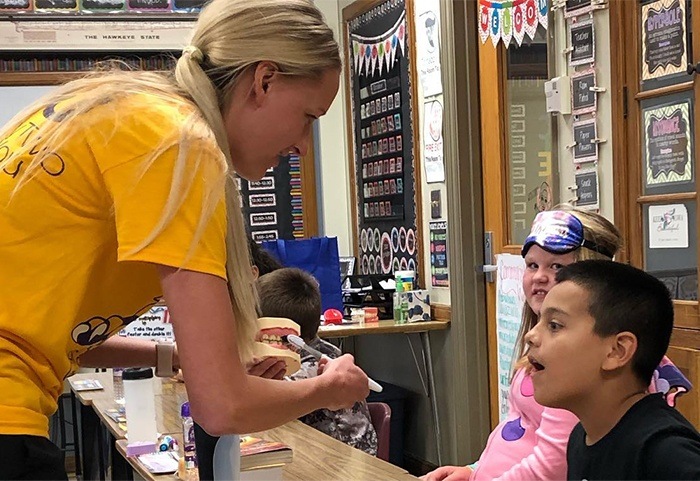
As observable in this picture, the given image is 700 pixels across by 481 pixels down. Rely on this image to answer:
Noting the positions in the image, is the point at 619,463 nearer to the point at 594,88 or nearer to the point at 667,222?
the point at 667,222

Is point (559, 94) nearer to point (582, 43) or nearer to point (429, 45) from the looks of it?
point (582, 43)

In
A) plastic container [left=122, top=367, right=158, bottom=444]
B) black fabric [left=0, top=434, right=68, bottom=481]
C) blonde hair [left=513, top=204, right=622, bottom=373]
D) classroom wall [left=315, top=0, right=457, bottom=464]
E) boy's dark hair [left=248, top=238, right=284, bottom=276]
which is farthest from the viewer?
classroom wall [left=315, top=0, right=457, bottom=464]

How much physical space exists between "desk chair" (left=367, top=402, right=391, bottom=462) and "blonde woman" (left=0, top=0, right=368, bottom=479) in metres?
1.67

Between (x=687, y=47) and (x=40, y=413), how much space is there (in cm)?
245

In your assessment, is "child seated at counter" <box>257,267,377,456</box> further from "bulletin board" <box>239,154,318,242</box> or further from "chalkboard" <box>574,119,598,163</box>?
"bulletin board" <box>239,154,318,242</box>

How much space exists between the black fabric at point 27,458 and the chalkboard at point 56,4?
4663 millimetres

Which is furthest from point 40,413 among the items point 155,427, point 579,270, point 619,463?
point 155,427

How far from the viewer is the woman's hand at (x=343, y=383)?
1316 mm

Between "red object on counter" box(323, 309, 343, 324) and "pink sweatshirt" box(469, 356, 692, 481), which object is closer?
"pink sweatshirt" box(469, 356, 692, 481)

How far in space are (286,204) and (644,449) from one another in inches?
173

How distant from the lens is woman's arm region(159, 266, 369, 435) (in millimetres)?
1084

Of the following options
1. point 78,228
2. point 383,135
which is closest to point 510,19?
point 383,135

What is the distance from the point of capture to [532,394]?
203cm

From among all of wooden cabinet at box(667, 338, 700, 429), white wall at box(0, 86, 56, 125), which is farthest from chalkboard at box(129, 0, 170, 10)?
wooden cabinet at box(667, 338, 700, 429)
